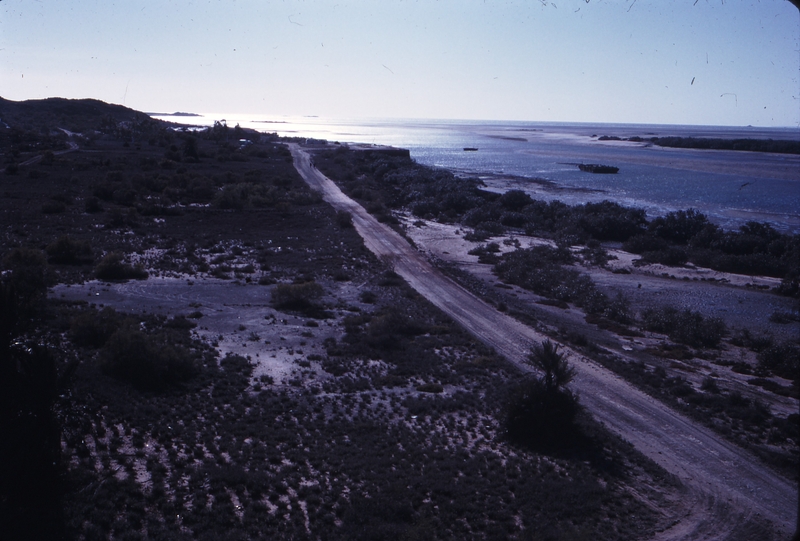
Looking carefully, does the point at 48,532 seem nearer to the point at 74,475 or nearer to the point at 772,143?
A: the point at 74,475

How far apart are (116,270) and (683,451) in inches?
1007

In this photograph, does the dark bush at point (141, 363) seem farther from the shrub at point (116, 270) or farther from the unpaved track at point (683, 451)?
the shrub at point (116, 270)

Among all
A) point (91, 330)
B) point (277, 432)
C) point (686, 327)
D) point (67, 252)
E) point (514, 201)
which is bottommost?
point (686, 327)

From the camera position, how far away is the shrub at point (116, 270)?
27.5m

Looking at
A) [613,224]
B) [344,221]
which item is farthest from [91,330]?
[613,224]

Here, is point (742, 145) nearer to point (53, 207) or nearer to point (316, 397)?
point (53, 207)

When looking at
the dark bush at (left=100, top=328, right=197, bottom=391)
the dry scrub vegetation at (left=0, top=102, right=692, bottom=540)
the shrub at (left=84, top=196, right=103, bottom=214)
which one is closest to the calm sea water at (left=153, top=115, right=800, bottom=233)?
the dry scrub vegetation at (left=0, top=102, right=692, bottom=540)

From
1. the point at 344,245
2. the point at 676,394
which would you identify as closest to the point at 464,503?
the point at 676,394

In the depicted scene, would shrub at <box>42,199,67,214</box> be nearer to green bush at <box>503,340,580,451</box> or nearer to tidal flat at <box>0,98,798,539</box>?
tidal flat at <box>0,98,798,539</box>

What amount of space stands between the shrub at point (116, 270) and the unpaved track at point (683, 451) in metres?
15.6

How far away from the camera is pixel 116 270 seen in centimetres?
2773

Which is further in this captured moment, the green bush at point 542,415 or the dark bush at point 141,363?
the dark bush at point 141,363

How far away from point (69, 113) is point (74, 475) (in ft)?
625

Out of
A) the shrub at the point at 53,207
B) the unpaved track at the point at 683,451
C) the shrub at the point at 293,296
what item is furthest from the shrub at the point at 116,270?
the shrub at the point at 53,207
